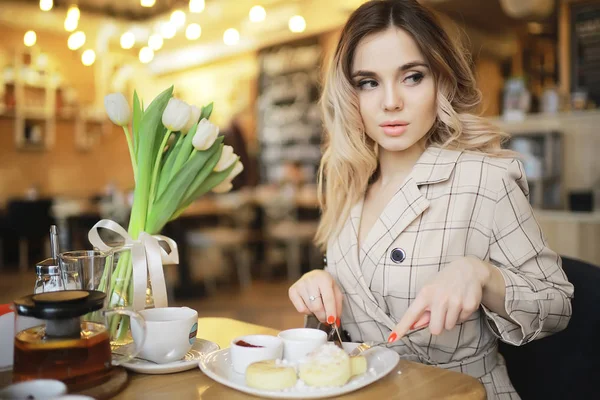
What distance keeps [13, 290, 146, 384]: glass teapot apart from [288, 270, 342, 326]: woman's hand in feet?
1.47

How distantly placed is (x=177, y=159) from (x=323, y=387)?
54 cm

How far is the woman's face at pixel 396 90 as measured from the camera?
1.29 metres

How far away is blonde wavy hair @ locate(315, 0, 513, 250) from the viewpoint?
1337 millimetres

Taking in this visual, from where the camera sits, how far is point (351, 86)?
1466 mm

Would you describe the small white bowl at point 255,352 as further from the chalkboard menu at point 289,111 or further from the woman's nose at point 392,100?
the chalkboard menu at point 289,111

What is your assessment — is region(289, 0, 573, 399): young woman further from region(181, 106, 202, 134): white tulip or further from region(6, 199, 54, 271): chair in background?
region(6, 199, 54, 271): chair in background

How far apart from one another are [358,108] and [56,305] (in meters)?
0.93

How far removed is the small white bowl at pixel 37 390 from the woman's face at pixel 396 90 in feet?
2.83

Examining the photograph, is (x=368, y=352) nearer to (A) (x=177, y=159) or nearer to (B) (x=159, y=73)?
(A) (x=177, y=159)

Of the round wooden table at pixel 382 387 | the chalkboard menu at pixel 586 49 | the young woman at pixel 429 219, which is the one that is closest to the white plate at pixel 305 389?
the round wooden table at pixel 382 387

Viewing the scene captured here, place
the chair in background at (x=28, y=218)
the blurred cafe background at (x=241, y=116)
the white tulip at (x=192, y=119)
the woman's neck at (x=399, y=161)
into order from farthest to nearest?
Answer: 1. the chair in background at (x=28, y=218)
2. the blurred cafe background at (x=241, y=116)
3. the woman's neck at (x=399, y=161)
4. the white tulip at (x=192, y=119)

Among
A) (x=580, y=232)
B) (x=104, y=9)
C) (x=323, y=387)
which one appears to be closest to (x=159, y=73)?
(x=104, y=9)

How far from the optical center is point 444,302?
972 millimetres

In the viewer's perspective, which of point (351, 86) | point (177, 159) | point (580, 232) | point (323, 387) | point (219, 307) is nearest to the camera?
point (323, 387)
